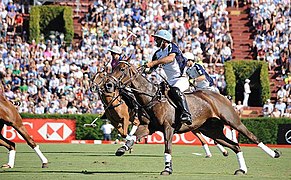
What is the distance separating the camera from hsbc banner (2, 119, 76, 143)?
28872 mm

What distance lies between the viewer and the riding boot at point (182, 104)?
14.4m

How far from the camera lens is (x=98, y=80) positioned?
2048cm

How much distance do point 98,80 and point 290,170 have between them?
6663 millimetres

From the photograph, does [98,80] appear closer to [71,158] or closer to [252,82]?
[71,158]

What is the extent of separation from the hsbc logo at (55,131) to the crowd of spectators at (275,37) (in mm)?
9137

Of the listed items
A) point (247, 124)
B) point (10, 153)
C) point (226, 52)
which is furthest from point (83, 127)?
point (10, 153)

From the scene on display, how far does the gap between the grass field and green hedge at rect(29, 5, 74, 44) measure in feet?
54.6

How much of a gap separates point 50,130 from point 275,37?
42.0 ft

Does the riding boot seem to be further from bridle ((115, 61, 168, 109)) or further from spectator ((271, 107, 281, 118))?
spectator ((271, 107, 281, 118))

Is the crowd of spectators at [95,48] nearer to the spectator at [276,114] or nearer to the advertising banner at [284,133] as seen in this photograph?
the spectator at [276,114]

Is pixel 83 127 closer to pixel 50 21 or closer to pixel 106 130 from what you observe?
pixel 106 130

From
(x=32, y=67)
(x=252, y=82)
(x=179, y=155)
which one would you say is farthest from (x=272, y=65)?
(x=179, y=155)

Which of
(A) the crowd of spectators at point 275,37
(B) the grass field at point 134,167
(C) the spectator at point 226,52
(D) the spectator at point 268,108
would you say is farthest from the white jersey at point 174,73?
(C) the spectator at point 226,52

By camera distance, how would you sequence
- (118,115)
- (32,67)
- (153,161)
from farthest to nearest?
(32,67), (118,115), (153,161)
